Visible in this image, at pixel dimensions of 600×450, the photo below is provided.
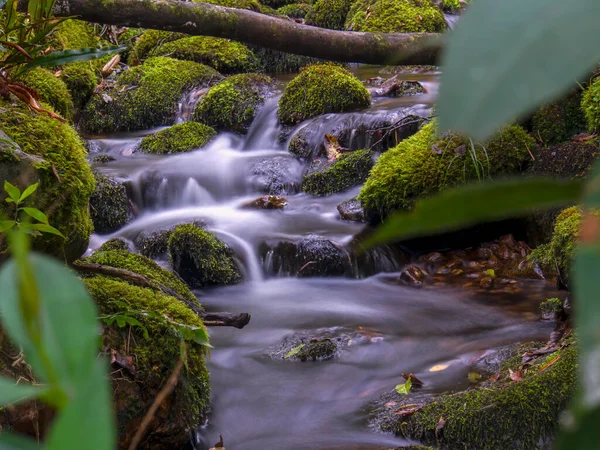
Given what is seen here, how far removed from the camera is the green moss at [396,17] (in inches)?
438

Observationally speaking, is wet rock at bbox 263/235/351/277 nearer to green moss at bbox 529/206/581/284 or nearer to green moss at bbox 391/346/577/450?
green moss at bbox 529/206/581/284

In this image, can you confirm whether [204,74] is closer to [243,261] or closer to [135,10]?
[243,261]

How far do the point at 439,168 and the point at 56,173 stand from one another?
13.2ft

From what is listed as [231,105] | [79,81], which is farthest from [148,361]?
[79,81]

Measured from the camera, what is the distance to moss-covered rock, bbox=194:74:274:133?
9.02m

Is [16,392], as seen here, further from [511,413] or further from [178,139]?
[178,139]

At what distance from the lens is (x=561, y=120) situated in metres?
5.87


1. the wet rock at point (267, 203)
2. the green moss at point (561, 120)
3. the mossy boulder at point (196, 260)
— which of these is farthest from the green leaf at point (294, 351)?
the green moss at point (561, 120)

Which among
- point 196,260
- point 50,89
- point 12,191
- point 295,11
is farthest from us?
point 295,11

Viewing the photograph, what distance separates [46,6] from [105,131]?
7.09m

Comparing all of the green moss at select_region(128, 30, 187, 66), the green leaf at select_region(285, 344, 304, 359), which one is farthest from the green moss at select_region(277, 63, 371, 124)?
the green leaf at select_region(285, 344, 304, 359)

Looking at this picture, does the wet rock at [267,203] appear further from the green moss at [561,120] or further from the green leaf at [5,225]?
the green leaf at [5,225]

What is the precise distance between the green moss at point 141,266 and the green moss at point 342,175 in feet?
12.5

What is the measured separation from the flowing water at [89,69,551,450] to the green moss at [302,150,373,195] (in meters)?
0.16
